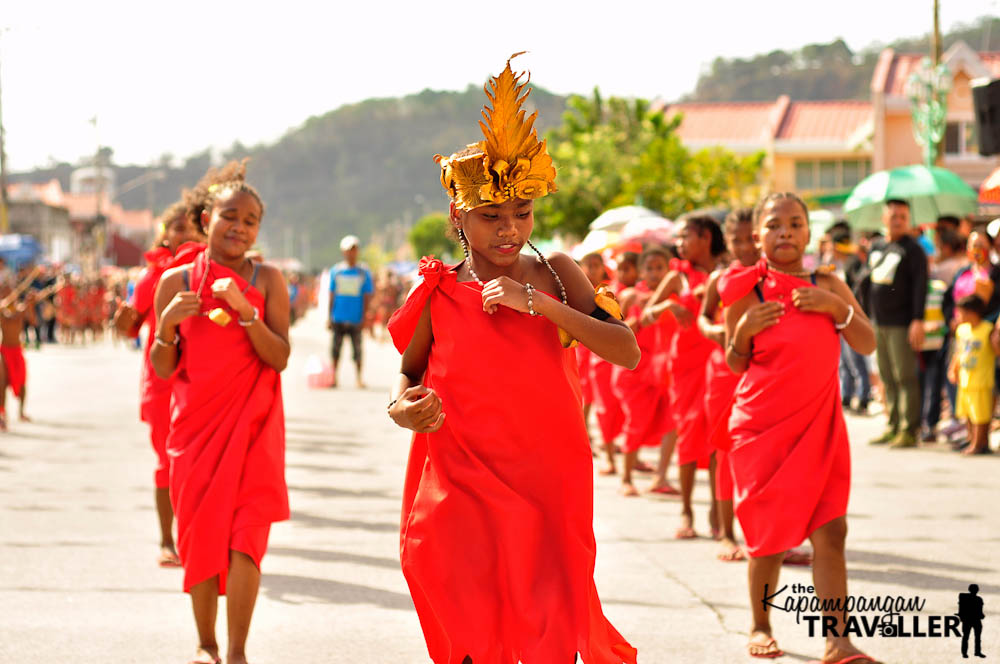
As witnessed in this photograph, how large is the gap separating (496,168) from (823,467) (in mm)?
2186

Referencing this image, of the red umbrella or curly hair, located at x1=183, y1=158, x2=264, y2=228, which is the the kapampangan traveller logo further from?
the red umbrella

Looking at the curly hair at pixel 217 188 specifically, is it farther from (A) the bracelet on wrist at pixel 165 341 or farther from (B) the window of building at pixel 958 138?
(B) the window of building at pixel 958 138

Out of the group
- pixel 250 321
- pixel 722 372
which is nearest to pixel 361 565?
pixel 722 372

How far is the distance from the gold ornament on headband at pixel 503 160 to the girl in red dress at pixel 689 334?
453 centimetres

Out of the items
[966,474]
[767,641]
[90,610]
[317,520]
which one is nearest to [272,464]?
[90,610]

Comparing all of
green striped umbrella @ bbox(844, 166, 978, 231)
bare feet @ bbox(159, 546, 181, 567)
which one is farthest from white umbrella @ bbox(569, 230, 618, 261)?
bare feet @ bbox(159, 546, 181, 567)

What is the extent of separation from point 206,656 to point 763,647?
2259 mm

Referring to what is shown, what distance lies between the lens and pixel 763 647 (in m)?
5.68

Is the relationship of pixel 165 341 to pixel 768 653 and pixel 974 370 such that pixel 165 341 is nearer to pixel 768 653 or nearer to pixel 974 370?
pixel 768 653

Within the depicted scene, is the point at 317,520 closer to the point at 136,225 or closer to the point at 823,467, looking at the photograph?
the point at 823,467

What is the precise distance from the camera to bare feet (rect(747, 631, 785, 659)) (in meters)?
5.67

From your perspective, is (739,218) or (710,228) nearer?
(739,218)

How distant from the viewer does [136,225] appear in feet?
532

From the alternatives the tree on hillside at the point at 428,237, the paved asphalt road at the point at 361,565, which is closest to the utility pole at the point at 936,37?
the paved asphalt road at the point at 361,565
